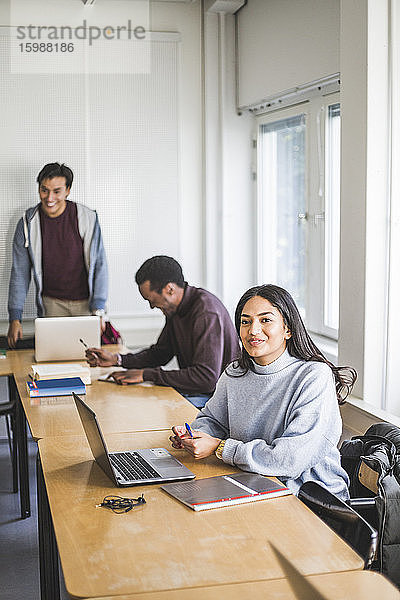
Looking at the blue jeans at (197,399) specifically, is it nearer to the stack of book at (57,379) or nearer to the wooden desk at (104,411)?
the wooden desk at (104,411)

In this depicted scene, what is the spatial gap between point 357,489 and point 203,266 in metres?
3.74

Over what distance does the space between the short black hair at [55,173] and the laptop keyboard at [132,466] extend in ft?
9.92

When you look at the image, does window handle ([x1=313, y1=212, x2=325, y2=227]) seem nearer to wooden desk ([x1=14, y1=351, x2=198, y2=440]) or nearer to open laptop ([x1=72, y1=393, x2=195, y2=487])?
wooden desk ([x1=14, y1=351, x2=198, y2=440])

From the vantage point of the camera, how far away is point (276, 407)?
242cm

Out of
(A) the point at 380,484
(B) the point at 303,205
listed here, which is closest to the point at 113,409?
(A) the point at 380,484

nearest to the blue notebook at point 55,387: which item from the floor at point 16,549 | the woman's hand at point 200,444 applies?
the floor at point 16,549

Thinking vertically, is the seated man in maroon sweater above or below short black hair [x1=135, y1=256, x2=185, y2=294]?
below

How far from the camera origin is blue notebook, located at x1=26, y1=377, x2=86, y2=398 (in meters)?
3.34

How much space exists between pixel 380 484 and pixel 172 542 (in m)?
0.69

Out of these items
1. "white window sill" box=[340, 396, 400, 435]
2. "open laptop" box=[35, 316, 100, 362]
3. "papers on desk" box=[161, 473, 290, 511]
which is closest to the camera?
"papers on desk" box=[161, 473, 290, 511]

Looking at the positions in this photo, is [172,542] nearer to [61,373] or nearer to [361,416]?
[361,416]

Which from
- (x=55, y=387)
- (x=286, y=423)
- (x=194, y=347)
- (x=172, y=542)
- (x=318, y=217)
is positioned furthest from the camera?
(x=318, y=217)

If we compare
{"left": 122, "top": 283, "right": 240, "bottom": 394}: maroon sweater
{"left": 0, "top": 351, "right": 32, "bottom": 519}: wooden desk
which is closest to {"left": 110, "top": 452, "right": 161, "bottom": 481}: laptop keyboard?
A: {"left": 122, "top": 283, "right": 240, "bottom": 394}: maroon sweater

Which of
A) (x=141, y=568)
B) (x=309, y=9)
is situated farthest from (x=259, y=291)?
(x=309, y=9)
